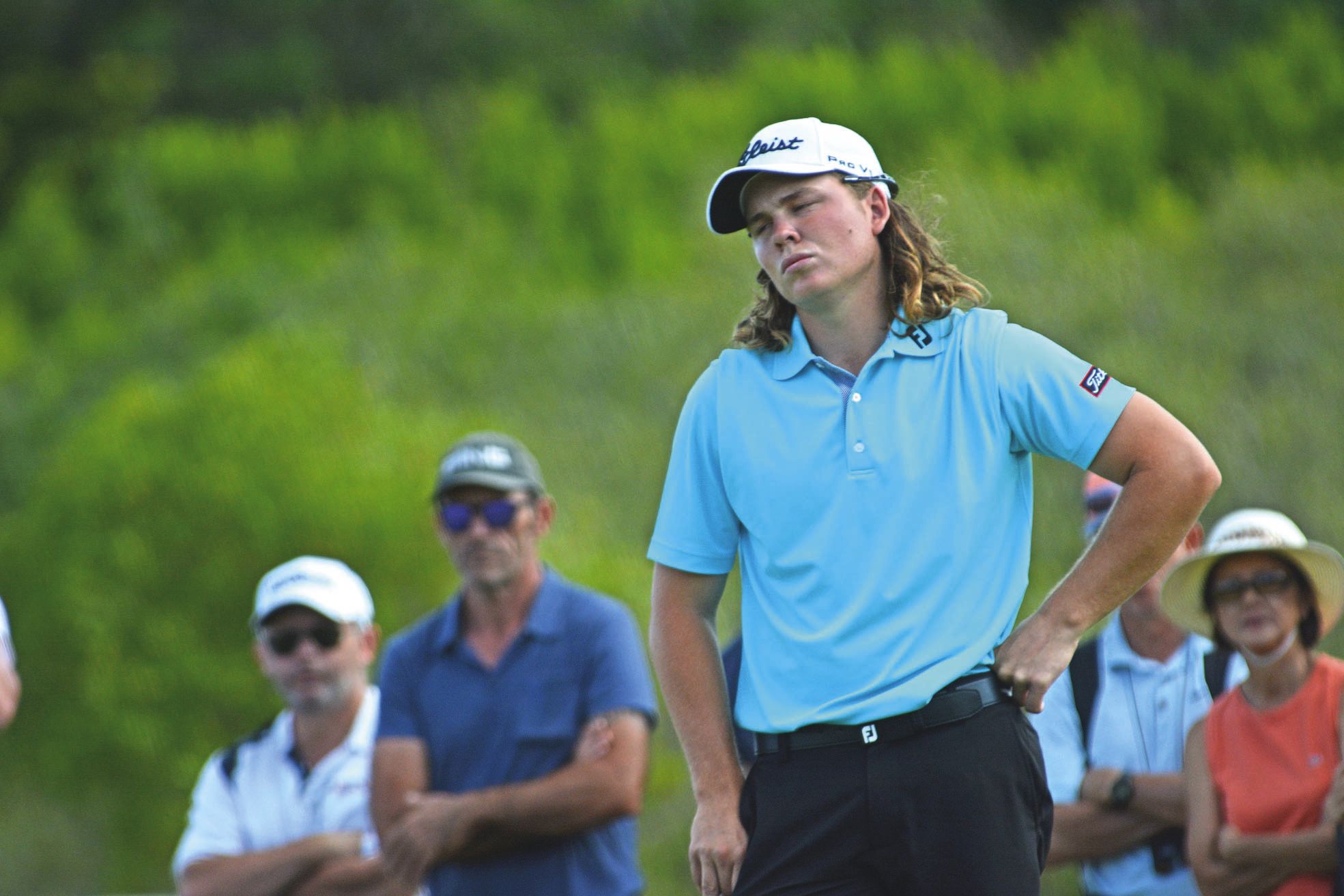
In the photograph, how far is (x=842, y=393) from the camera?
2.73 m

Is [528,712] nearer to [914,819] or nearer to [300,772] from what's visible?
[300,772]

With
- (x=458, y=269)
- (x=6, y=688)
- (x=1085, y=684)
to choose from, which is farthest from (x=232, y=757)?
(x=458, y=269)

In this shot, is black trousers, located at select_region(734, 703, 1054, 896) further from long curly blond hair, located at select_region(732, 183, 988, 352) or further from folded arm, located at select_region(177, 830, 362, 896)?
folded arm, located at select_region(177, 830, 362, 896)

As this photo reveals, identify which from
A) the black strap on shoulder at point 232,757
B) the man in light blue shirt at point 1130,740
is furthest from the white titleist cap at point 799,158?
the black strap on shoulder at point 232,757

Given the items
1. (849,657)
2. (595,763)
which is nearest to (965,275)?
(849,657)

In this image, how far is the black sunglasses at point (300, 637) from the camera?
5.00 metres

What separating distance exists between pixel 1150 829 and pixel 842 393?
7.18 feet

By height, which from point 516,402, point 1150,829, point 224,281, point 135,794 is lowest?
point 1150,829

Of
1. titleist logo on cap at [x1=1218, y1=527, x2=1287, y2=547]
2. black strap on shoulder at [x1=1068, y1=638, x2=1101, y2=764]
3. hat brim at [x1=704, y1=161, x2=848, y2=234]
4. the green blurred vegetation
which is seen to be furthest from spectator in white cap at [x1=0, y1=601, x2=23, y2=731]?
titleist logo on cap at [x1=1218, y1=527, x2=1287, y2=547]

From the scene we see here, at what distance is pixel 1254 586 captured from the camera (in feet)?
14.0

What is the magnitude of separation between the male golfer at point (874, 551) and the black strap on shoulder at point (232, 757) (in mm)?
2581

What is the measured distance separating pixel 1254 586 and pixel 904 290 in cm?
198

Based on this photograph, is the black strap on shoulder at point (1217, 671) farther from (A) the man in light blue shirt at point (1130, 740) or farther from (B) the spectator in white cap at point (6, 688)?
(B) the spectator in white cap at point (6, 688)

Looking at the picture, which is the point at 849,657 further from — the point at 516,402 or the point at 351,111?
the point at 351,111
